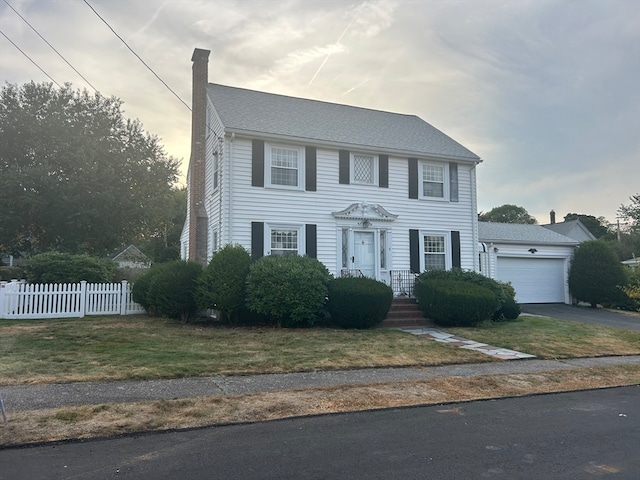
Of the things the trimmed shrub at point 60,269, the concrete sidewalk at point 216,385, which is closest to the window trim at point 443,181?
the concrete sidewalk at point 216,385

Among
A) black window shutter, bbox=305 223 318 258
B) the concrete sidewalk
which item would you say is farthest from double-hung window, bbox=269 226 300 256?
the concrete sidewalk

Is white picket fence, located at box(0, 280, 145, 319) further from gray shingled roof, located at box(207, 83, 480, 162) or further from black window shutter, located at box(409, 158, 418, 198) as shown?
black window shutter, located at box(409, 158, 418, 198)

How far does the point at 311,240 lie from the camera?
51.7 feet

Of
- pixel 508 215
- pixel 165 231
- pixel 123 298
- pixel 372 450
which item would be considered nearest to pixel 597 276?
pixel 123 298

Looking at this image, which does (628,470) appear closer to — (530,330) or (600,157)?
(530,330)

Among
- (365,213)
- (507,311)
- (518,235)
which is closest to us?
Answer: (507,311)

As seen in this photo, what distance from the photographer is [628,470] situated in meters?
4.02

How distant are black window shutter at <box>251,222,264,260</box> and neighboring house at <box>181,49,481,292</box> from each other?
0.03 metres

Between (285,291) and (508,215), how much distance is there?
62.7m

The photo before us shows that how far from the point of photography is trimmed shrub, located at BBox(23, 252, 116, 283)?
14891 millimetres

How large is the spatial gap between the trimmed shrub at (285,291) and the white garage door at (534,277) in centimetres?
1167

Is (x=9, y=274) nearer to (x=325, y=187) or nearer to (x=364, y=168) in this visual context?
(x=325, y=187)

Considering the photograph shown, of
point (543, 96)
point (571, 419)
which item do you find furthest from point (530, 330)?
point (543, 96)

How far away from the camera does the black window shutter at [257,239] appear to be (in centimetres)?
1500
